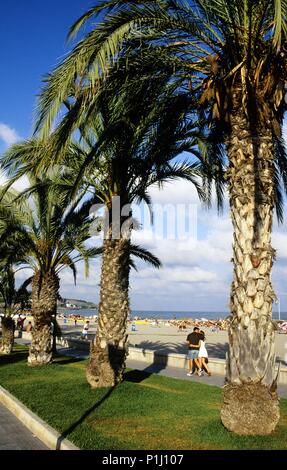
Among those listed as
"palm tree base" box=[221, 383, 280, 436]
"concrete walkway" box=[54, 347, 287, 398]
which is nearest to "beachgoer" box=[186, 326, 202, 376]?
"concrete walkway" box=[54, 347, 287, 398]

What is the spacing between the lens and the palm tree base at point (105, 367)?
10773mm

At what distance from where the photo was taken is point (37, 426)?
23.3ft

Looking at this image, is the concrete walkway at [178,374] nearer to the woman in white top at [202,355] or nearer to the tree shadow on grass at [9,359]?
the woman in white top at [202,355]

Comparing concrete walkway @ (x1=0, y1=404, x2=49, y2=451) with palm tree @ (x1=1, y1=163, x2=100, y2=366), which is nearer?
concrete walkway @ (x1=0, y1=404, x2=49, y2=451)

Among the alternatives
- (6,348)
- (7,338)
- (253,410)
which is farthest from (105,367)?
(6,348)

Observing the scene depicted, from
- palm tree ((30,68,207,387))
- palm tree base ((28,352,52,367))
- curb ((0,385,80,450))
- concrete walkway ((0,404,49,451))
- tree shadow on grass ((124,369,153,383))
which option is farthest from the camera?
palm tree base ((28,352,52,367))

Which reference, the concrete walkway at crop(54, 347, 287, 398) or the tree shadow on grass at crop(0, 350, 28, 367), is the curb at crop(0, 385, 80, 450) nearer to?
the concrete walkway at crop(54, 347, 287, 398)

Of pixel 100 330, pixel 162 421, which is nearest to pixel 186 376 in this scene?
pixel 100 330

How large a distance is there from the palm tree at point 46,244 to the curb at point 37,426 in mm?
6046

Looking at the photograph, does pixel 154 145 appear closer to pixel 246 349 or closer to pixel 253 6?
pixel 253 6

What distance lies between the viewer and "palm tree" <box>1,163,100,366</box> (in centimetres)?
1573

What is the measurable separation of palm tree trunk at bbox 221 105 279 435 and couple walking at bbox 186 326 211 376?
24.3 ft

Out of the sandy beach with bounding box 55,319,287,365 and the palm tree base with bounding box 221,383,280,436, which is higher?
the palm tree base with bounding box 221,383,280,436

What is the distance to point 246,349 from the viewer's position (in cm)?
665
